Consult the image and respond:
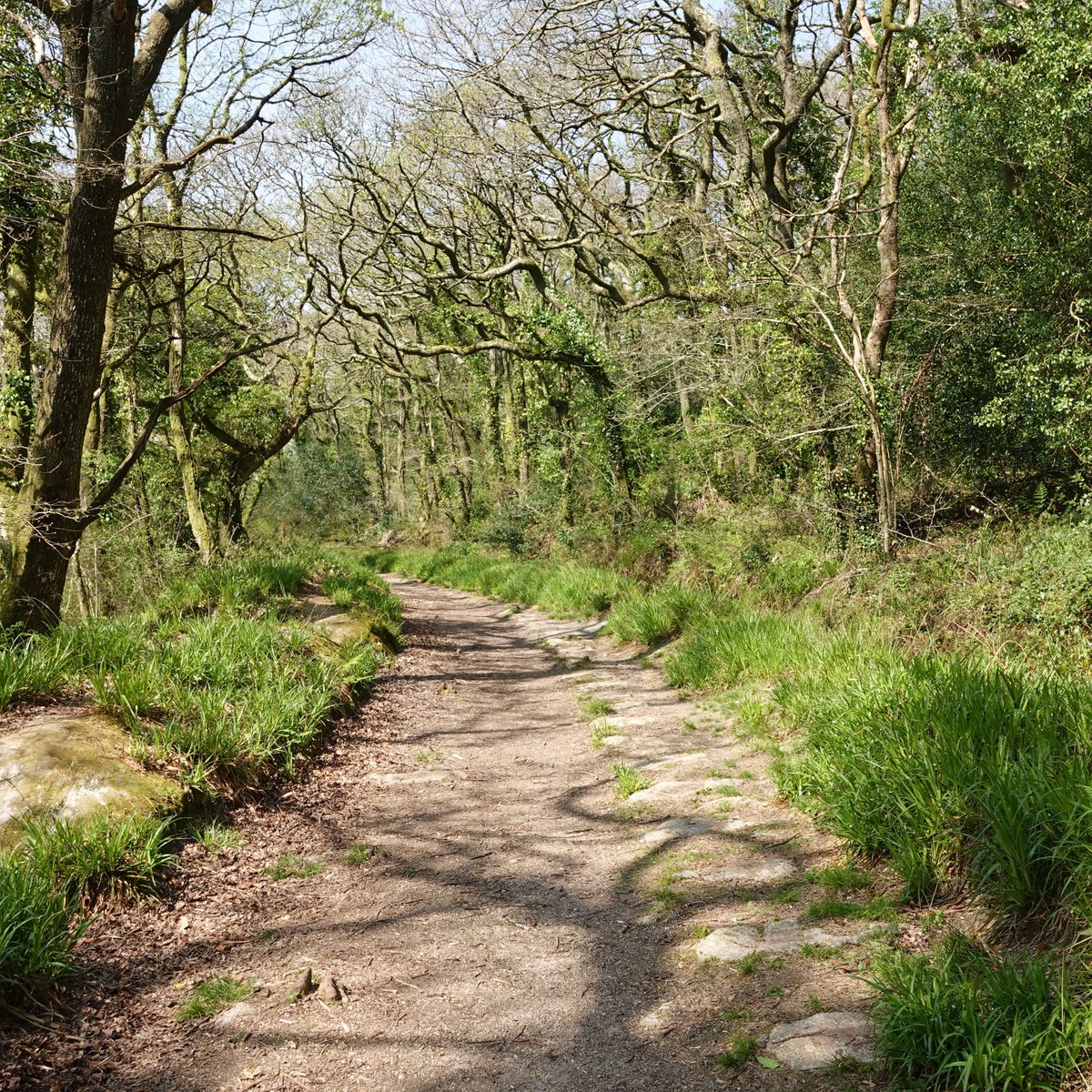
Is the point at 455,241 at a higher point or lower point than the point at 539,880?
higher

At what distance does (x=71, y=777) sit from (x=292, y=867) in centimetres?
130

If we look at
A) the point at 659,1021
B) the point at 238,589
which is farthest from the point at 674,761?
the point at 238,589

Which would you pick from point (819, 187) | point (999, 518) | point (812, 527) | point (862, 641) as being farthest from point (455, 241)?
point (862, 641)

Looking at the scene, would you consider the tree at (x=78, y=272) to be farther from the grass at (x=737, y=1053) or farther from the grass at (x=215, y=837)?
the grass at (x=737, y=1053)

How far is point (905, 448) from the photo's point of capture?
33.3ft

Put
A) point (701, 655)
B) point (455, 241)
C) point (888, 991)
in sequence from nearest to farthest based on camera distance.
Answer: point (888, 991) < point (701, 655) < point (455, 241)

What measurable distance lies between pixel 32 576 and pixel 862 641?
22.1 ft

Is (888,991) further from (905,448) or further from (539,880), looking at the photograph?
(905,448)

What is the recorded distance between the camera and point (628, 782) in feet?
18.4

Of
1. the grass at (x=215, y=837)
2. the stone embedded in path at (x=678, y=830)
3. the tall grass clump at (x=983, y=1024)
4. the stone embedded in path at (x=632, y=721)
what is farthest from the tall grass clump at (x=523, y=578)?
the tall grass clump at (x=983, y=1024)

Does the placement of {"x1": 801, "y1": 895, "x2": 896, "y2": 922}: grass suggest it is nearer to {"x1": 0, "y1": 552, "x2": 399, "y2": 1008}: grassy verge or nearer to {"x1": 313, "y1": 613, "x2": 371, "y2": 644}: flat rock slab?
{"x1": 0, "y1": 552, "x2": 399, "y2": 1008}: grassy verge

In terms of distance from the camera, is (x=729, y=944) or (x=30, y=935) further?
(x=729, y=944)

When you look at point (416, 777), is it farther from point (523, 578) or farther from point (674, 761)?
point (523, 578)

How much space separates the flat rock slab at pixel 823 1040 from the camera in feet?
8.73
